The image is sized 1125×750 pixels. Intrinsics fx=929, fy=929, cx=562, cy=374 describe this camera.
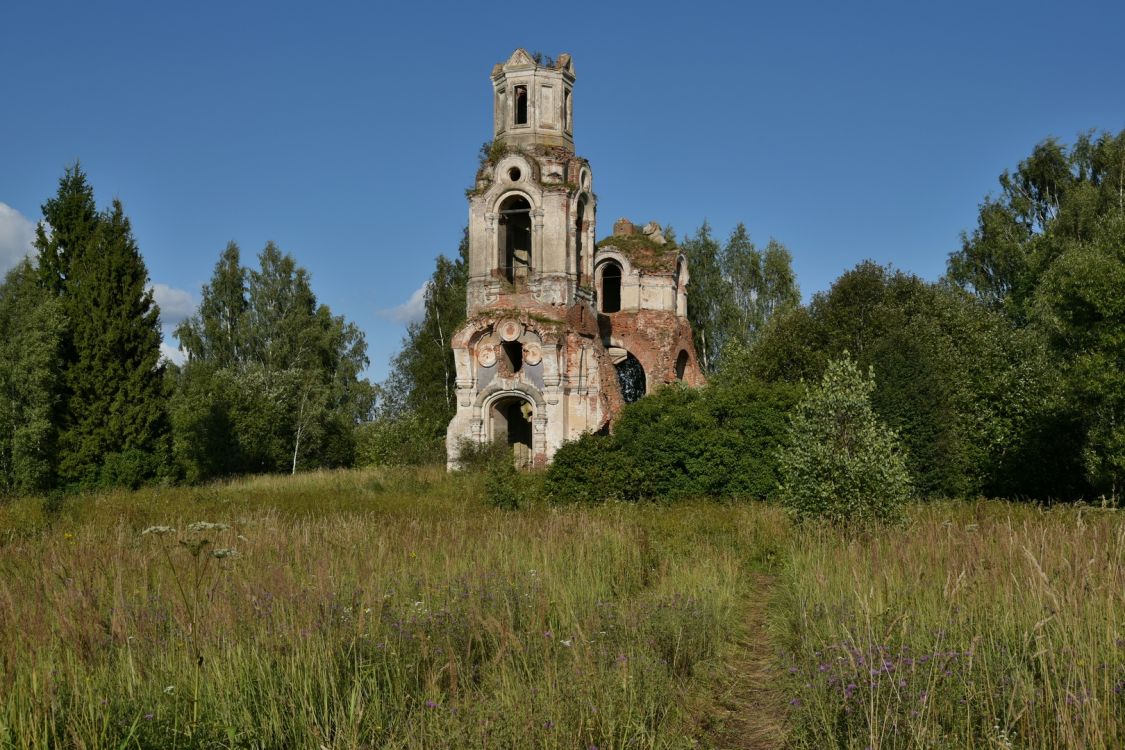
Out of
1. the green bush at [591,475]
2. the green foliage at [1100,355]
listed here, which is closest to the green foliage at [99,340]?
the green bush at [591,475]

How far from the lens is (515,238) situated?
3381 cm

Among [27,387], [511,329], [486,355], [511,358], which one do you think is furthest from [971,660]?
[511,358]

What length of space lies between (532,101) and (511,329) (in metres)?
8.25

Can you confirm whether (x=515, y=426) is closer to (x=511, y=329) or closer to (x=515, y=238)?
(x=511, y=329)

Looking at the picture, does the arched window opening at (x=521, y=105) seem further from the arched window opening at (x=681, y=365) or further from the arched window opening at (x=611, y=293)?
the arched window opening at (x=681, y=365)

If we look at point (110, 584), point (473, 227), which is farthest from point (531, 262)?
point (110, 584)

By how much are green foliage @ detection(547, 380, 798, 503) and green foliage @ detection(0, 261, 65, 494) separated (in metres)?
14.3

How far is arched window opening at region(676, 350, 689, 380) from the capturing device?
35.3 meters

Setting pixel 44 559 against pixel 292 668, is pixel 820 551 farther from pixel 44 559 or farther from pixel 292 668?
pixel 44 559

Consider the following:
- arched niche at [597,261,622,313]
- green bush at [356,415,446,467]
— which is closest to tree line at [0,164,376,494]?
green bush at [356,415,446,467]

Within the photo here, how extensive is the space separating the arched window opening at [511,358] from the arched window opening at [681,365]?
7061 millimetres

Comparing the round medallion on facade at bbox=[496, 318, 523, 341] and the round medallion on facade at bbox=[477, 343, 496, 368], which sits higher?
the round medallion on facade at bbox=[496, 318, 523, 341]

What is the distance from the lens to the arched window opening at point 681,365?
3528 cm

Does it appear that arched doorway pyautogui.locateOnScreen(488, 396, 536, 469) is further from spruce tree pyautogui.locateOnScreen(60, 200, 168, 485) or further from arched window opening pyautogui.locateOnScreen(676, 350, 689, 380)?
spruce tree pyautogui.locateOnScreen(60, 200, 168, 485)
